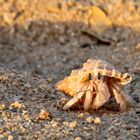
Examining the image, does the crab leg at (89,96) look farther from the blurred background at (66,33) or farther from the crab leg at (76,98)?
the blurred background at (66,33)

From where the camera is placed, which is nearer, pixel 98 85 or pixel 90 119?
pixel 90 119

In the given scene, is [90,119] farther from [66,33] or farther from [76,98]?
[66,33]

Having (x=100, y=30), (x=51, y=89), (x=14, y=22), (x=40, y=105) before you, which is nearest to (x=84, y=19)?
(x=100, y=30)

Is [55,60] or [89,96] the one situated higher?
[55,60]

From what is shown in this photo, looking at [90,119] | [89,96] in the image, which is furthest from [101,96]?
[90,119]

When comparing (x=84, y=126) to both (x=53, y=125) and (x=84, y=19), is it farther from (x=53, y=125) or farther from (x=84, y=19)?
(x=84, y=19)

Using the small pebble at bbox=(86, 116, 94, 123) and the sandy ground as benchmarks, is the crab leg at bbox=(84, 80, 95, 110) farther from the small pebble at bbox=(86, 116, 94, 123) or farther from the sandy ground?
the small pebble at bbox=(86, 116, 94, 123)

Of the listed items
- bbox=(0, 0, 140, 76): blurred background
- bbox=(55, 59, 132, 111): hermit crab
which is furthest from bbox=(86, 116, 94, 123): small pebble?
bbox=(0, 0, 140, 76): blurred background

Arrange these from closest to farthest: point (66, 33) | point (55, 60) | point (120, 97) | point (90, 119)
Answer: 1. point (90, 119)
2. point (120, 97)
3. point (55, 60)
4. point (66, 33)
